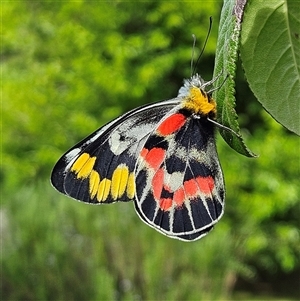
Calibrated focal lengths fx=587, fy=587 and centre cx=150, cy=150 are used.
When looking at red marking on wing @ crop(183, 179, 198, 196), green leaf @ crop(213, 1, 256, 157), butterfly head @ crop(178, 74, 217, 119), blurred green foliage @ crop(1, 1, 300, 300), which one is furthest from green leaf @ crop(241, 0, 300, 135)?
blurred green foliage @ crop(1, 1, 300, 300)

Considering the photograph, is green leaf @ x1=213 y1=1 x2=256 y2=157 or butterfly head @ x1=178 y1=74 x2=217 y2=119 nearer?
green leaf @ x1=213 y1=1 x2=256 y2=157

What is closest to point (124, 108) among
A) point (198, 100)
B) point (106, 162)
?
point (106, 162)

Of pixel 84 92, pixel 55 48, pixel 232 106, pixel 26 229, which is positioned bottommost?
pixel 232 106

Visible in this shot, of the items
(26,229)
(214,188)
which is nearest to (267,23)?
(214,188)

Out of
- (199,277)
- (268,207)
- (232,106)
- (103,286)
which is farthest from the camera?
(268,207)

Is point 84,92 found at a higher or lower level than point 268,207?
higher

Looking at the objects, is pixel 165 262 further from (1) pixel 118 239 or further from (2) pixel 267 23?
(2) pixel 267 23

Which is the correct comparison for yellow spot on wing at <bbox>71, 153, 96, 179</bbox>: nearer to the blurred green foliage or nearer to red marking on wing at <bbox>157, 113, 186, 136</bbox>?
red marking on wing at <bbox>157, 113, 186, 136</bbox>
